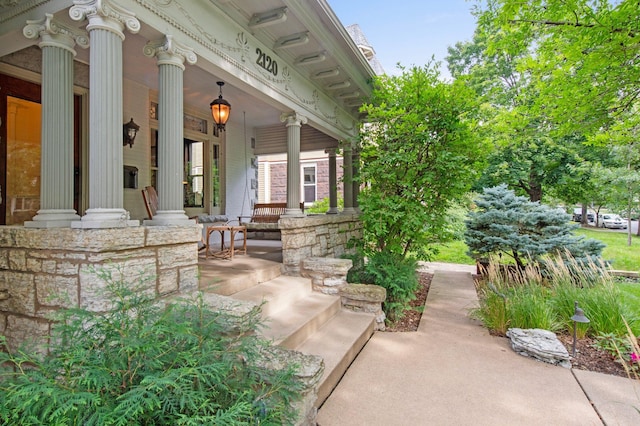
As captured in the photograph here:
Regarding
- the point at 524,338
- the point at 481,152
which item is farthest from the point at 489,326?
the point at 481,152

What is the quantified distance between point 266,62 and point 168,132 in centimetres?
176

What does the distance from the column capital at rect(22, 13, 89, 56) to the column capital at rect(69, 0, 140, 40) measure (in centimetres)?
26

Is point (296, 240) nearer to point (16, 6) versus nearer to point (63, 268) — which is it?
point (63, 268)

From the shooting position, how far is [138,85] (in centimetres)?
467

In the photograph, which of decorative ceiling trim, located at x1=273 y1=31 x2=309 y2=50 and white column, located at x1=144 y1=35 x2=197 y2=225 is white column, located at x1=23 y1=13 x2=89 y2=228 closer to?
white column, located at x1=144 y1=35 x2=197 y2=225

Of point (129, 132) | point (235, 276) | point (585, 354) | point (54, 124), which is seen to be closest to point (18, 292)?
point (54, 124)

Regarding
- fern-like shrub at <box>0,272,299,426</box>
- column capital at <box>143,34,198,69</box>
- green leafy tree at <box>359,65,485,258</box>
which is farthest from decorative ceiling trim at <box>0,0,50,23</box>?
green leafy tree at <box>359,65,485,258</box>

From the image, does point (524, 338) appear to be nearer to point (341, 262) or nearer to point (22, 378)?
point (341, 262)

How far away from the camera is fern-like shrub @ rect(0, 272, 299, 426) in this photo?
1.12 meters

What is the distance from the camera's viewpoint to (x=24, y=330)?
7.57 ft

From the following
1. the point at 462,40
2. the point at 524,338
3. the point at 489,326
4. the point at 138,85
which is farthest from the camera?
the point at 462,40

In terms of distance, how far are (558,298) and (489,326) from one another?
2.77 feet

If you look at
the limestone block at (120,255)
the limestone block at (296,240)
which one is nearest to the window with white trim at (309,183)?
the limestone block at (296,240)

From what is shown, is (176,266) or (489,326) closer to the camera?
(176,266)
